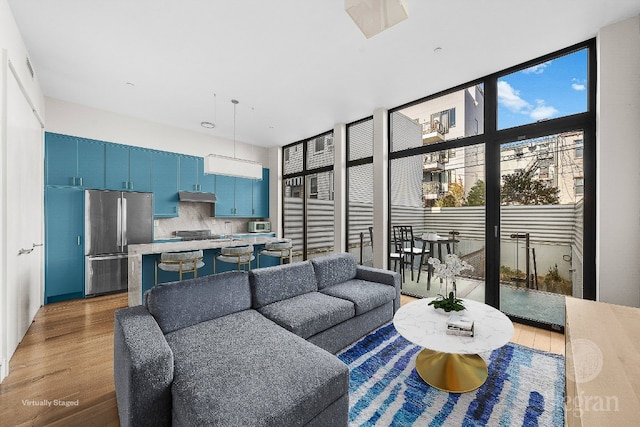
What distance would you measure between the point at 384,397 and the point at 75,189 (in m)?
4.94

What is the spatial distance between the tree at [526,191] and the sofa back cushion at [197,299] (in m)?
3.17

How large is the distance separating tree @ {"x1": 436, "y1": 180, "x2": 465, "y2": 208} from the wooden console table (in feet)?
7.51

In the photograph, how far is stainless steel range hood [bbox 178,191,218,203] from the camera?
16.5ft

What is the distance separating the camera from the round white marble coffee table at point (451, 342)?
5.82 feet

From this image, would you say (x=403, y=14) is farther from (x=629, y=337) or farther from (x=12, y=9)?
(x=12, y=9)

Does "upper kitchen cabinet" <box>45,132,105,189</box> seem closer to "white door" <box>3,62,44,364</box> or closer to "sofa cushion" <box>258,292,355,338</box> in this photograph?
"white door" <box>3,62,44,364</box>

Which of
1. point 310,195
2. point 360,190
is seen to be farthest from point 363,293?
point 310,195

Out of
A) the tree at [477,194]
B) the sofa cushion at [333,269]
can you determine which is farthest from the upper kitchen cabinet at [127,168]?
the tree at [477,194]

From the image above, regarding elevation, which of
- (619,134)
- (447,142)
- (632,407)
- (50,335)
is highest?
(447,142)

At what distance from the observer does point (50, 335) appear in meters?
2.83

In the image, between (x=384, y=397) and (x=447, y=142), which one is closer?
(x=384, y=397)

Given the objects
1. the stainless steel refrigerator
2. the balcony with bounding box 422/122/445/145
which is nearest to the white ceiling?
the balcony with bounding box 422/122/445/145

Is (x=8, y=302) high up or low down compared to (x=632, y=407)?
down

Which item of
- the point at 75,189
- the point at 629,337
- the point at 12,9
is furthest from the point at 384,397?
the point at 75,189
